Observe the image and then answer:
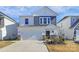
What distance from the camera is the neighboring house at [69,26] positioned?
33.7 feet

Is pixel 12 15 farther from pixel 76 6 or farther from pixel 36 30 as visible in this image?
pixel 76 6

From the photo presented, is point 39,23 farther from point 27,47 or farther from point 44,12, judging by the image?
point 27,47

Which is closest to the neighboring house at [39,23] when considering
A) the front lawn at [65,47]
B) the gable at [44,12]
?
the gable at [44,12]

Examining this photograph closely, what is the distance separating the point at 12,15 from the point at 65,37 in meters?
1.04

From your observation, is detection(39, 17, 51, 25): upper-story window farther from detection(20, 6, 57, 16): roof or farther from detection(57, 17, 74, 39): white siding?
detection(57, 17, 74, 39): white siding

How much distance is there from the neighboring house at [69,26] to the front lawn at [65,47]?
0.42 feet

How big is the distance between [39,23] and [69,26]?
→ 55 cm

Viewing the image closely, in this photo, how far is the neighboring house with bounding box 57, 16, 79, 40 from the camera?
1026 centimetres

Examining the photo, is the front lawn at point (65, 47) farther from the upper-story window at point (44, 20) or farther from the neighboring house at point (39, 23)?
the upper-story window at point (44, 20)

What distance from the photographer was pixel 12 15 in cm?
1034

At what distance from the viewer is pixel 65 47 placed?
404 inches

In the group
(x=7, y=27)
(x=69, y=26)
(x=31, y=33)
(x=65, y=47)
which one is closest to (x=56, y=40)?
(x=65, y=47)
